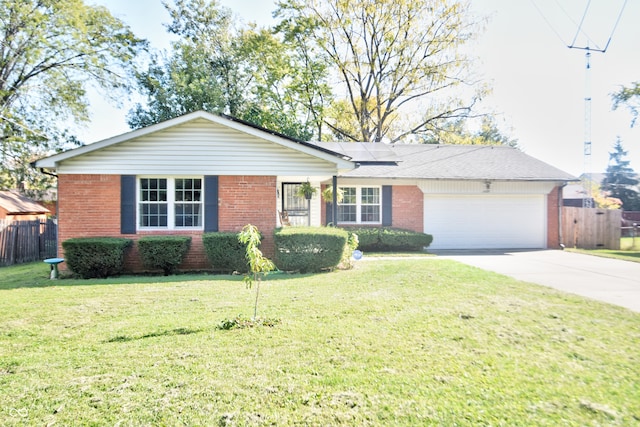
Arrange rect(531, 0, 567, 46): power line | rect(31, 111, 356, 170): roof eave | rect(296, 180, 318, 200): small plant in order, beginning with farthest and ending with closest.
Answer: rect(296, 180, 318, 200): small plant, rect(531, 0, 567, 46): power line, rect(31, 111, 356, 170): roof eave

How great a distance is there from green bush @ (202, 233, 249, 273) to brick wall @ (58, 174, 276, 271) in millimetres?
713

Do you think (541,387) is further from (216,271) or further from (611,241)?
(611,241)

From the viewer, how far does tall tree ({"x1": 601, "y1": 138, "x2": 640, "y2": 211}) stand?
33.9m

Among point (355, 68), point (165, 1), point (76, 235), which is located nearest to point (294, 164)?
point (76, 235)

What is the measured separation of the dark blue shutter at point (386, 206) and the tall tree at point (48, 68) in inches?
761

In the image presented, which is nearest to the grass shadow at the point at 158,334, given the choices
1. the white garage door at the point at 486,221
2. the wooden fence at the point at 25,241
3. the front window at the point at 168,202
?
the front window at the point at 168,202

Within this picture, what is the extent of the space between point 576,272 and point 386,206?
790 cm

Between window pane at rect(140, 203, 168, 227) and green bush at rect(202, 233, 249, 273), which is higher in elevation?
window pane at rect(140, 203, 168, 227)

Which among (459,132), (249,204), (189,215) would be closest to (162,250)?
(189,215)

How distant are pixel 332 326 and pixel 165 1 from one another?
31845 millimetres

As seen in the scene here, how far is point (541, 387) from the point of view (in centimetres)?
354

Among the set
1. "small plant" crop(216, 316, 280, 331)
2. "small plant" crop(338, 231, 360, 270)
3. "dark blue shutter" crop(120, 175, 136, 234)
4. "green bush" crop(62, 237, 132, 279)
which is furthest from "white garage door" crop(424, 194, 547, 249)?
"small plant" crop(216, 316, 280, 331)

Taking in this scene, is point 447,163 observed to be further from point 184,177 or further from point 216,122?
point 184,177

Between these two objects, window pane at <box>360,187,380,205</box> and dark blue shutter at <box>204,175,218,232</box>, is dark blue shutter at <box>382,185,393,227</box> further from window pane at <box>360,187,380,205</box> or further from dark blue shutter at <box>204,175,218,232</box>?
dark blue shutter at <box>204,175,218,232</box>
